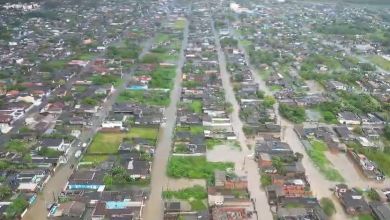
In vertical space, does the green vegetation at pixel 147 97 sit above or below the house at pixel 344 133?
below

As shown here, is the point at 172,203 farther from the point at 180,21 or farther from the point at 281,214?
the point at 180,21

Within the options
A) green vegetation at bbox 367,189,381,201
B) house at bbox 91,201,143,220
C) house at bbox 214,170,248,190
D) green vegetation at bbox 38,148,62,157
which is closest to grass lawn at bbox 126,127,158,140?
green vegetation at bbox 38,148,62,157

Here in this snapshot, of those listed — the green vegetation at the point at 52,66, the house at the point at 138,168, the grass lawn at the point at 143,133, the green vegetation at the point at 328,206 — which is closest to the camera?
the green vegetation at the point at 328,206

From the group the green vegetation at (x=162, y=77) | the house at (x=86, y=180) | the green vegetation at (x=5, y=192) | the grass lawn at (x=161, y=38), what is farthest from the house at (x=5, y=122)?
the grass lawn at (x=161, y=38)

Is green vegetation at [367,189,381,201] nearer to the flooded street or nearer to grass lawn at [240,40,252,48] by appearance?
the flooded street

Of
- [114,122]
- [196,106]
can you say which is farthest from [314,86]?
[114,122]

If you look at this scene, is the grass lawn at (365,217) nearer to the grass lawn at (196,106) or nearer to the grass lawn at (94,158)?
the grass lawn at (94,158)

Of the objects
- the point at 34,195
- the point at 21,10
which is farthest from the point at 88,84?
the point at 21,10
